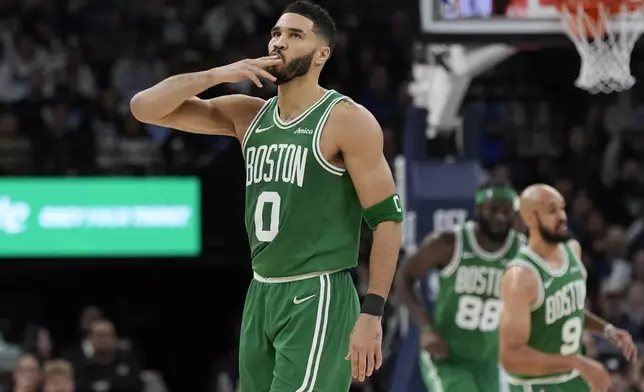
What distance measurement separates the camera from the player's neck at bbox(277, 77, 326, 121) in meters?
4.62

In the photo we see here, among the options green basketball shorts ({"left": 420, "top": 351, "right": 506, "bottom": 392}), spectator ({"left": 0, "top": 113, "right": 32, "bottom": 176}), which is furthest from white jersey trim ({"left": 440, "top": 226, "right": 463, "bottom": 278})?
spectator ({"left": 0, "top": 113, "right": 32, "bottom": 176})

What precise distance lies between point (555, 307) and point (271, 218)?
7.94 feet

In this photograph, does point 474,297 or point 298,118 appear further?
point 474,297

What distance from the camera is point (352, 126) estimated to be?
447cm

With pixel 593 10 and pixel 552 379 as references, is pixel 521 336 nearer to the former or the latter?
pixel 552 379

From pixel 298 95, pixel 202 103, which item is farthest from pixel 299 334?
pixel 202 103

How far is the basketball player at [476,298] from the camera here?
7.89 m

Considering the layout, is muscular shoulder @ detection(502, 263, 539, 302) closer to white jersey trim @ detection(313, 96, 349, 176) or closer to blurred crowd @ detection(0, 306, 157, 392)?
white jersey trim @ detection(313, 96, 349, 176)

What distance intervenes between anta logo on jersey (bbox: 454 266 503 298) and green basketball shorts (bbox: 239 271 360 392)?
3406 millimetres

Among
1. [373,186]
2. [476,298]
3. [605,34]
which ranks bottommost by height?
[476,298]

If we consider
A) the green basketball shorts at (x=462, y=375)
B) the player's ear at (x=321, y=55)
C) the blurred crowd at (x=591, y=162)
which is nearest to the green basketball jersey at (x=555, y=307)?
the green basketball shorts at (x=462, y=375)

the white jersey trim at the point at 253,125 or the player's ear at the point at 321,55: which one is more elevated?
the player's ear at the point at 321,55

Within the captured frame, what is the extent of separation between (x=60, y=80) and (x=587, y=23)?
25.0ft

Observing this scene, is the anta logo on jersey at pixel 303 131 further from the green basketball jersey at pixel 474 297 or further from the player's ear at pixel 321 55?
the green basketball jersey at pixel 474 297
